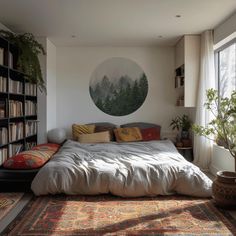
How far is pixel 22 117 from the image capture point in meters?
4.82

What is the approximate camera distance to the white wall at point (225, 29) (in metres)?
4.02

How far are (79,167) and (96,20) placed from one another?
7.15 feet

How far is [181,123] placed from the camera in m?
5.81

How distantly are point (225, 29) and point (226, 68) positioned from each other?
0.74 m

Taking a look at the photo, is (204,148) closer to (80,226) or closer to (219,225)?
(219,225)

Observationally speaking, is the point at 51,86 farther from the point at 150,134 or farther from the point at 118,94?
the point at 150,134

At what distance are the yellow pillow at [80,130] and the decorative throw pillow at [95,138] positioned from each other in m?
0.16

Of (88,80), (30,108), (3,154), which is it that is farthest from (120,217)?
(88,80)

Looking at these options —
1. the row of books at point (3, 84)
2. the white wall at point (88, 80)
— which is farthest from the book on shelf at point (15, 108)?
the white wall at point (88, 80)

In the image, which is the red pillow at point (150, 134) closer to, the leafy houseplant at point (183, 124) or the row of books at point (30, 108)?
the leafy houseplant at point (183, 124)

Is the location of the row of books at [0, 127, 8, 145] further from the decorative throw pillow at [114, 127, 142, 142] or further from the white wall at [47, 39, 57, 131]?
the decorative throw pillow at [114, 127, 142, 142]

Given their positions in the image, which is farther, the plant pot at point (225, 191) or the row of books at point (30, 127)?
the row of books at point (30, 127)

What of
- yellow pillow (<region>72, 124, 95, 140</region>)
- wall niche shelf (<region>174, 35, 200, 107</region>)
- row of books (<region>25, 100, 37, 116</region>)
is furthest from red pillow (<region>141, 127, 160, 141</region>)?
row of books (<region>25, 100, 37, 116</region>)

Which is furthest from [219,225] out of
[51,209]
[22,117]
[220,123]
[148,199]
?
[22,117]
